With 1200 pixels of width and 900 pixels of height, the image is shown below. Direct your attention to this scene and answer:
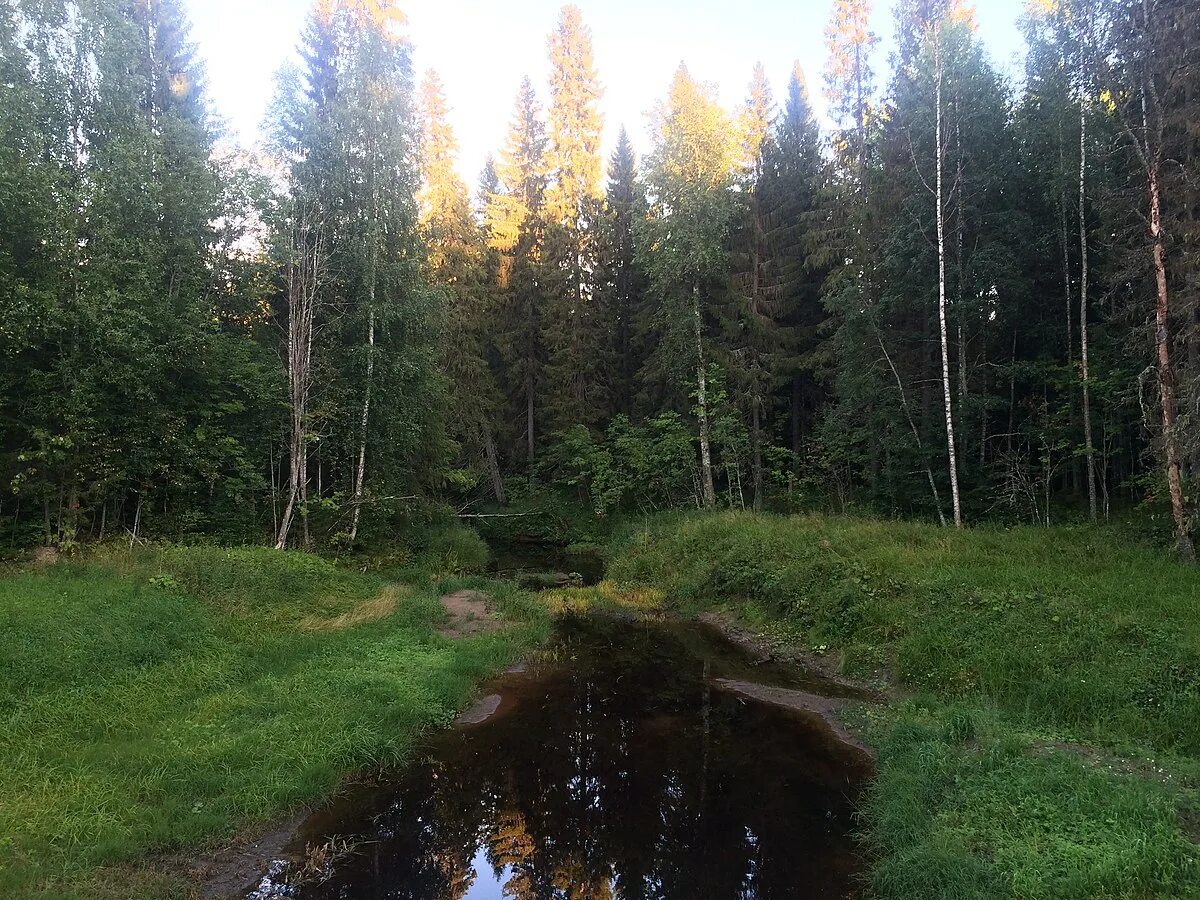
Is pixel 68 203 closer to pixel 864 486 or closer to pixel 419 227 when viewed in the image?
pixel 419 227

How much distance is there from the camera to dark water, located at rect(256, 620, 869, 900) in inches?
225

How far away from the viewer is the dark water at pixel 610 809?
570cm

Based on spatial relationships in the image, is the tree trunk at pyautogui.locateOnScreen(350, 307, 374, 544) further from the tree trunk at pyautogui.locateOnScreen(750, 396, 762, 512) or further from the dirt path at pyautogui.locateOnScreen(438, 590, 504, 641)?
the tree trunk at pyautogui.locateOnScreen(750, 396, 762, 512)

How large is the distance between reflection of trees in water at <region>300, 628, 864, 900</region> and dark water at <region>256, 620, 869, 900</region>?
0.06 feet

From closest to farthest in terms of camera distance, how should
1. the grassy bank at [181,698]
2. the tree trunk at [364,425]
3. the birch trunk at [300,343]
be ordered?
the grassy bank at [181,698] → the birch trunk at [300,343] → the tree trunk at [364,425]

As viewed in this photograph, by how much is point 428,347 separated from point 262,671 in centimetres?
1206

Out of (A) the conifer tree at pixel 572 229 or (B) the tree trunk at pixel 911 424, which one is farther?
(A) the conifer tree at pixel 572 229

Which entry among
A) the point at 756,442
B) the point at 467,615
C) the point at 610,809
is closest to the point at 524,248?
the point at 756,442

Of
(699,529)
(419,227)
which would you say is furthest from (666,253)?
(699,529)

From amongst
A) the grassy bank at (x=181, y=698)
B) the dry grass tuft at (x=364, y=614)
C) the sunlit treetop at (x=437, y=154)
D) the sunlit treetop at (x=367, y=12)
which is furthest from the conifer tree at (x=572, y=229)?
the grassy bank at (x=181, y=698)

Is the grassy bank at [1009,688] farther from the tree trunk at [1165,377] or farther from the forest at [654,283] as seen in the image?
the forest at [654,283]

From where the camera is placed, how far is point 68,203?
12.8 m

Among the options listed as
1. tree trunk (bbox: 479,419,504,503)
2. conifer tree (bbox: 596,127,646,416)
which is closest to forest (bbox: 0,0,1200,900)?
tree trunk (bbox: 479,419,504,503)

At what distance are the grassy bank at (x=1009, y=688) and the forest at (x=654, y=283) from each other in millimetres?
3298
